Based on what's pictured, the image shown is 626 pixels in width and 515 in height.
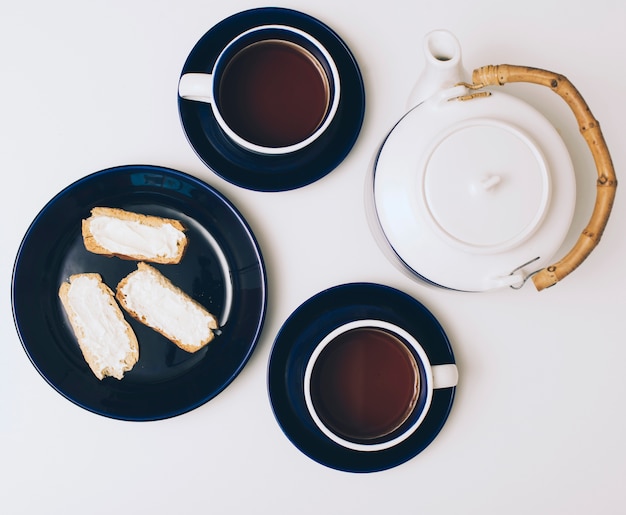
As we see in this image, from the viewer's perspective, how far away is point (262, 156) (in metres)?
0.78

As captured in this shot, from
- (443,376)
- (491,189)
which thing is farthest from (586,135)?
(443,376)

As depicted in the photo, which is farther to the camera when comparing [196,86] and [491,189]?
[196,86]

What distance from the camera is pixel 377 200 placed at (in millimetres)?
674

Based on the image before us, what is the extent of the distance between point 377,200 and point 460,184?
108mm

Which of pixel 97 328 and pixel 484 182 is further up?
pixel 484 182

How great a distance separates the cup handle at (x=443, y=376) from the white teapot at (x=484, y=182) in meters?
0.13

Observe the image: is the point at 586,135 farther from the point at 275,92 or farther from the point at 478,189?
the point at 275,92

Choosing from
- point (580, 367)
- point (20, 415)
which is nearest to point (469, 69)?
point (580, 367)

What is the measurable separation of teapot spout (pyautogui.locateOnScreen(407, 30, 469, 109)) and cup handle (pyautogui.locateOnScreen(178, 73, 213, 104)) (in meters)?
0.27

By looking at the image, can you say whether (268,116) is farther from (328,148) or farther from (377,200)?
(377,200)

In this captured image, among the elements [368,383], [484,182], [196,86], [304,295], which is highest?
[196,86]

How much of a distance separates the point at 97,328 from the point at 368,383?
0.38 m

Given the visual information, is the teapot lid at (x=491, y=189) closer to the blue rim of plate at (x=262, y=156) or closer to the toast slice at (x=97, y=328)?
the blue rim of plate at (x=262, y=156)

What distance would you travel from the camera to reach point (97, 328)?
78 cm
